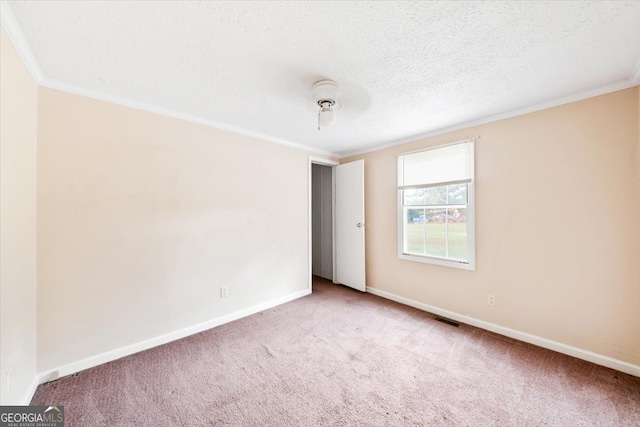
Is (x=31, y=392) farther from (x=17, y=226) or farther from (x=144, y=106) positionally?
(x=144, y=106)

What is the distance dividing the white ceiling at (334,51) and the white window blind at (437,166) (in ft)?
1.87

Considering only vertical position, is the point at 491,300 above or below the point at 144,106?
below

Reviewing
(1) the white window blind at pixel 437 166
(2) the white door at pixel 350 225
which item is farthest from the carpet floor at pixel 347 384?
(1) the white window blind at pixel 437 166

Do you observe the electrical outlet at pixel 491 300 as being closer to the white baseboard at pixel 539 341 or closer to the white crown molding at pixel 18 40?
the white baseboard at pixel 539 341

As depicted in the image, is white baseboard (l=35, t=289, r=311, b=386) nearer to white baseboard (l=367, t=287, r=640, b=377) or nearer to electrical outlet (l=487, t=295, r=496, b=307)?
white baseboard (l=367, t=287, r=640, b=377)

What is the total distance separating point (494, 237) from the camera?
8.64 ft

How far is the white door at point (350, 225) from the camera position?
3.89m

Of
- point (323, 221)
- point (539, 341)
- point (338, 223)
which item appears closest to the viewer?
point (539, 341)

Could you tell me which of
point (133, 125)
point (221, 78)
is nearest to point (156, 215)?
point (133, 125)

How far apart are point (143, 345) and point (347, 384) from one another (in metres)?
1.90

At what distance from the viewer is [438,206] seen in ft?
10.1

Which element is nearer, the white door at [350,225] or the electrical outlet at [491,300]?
the electrical outlet at [491,300]

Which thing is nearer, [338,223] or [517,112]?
[517,112]

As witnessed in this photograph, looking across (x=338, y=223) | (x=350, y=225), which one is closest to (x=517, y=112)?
(x=350, y=225)
